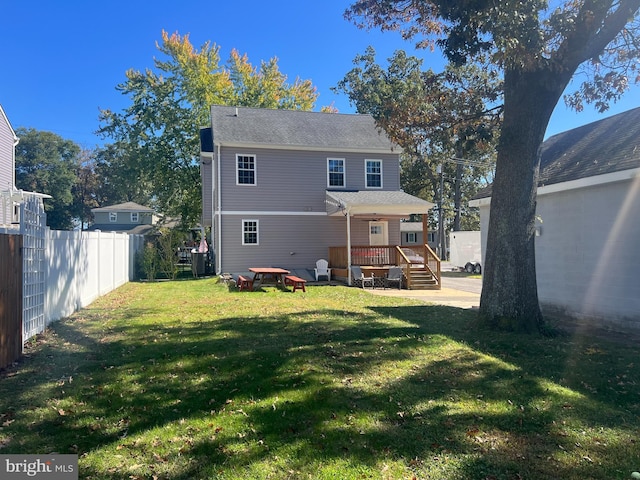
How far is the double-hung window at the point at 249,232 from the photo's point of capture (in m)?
19.1

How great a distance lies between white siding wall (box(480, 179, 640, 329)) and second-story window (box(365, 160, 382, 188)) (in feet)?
35.1

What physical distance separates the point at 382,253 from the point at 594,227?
934cm

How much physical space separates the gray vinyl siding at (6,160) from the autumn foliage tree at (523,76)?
19608mm

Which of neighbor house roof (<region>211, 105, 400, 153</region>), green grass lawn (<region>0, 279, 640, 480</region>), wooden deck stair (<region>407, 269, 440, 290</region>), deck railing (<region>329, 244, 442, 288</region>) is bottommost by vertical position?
green grass lawn (<region>0, 279, 640, 480</region>)

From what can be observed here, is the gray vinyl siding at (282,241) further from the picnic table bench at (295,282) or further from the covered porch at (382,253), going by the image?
the picnic table bench at (295,282)

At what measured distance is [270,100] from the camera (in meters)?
32.3

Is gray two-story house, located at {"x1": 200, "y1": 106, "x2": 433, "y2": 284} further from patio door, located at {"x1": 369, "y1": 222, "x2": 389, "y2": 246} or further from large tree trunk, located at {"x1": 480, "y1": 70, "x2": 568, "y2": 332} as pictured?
large tree trunk, located at {"x1": 480, "y1": 70, "x2": 568, "y2": 332}

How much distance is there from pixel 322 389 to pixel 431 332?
3.53m

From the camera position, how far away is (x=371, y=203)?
1745 centimetres

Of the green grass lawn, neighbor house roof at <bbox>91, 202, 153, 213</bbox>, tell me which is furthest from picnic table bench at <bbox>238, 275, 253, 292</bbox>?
neighbor house roof at <bbox>91, 202, 153, 213</bbox>

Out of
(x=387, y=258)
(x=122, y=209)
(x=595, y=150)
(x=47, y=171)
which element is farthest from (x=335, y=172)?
(x=47, y=171)

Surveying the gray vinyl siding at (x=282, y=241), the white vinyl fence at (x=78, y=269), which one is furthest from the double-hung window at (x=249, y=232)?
the white vinyl fence at (x=78, y=269)

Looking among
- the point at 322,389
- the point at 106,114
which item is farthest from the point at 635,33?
the point at 106,114

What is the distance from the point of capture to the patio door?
21.1m
